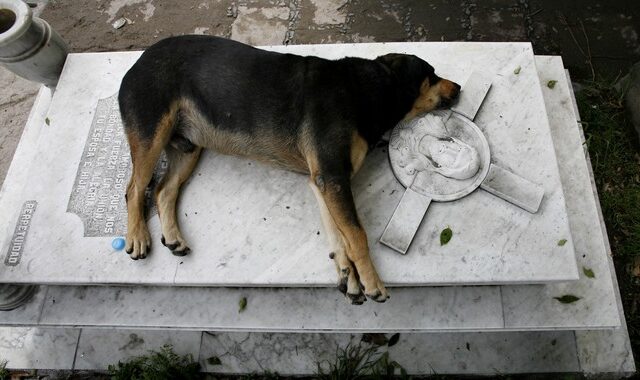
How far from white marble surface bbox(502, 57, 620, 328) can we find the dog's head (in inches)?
43.3

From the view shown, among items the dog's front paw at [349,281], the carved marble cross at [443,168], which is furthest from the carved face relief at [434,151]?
the dog's front paw at [349,281]

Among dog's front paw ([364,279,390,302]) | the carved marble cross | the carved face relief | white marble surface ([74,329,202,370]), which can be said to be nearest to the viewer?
dog's front paw ([364,279,390,302])

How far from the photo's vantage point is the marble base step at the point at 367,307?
11.6 ft

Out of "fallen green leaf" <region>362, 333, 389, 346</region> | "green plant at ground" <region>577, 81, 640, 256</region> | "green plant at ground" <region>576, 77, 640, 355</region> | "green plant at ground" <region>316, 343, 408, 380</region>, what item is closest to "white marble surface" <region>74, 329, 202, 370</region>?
"green plant at ground" <region>316, 343, 408, 380</region>

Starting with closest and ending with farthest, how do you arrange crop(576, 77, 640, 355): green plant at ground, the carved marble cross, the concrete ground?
the carved marble cross → crop(576, 77, 640, 355): green plant at ground → the concrete ground

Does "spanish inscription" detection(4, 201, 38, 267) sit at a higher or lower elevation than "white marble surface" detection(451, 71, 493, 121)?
lower

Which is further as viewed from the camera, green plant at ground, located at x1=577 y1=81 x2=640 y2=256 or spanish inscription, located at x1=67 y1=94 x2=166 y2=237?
green plant at ground, located at x1=577 y1=81 x2=640 y2=256

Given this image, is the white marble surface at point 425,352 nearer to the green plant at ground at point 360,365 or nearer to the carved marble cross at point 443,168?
the green plant at ground at point 360,365

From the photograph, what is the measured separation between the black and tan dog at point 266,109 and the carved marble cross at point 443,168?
0.18 metres

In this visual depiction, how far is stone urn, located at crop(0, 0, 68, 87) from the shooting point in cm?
394

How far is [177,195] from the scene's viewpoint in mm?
3752

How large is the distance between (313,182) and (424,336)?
1559 mm

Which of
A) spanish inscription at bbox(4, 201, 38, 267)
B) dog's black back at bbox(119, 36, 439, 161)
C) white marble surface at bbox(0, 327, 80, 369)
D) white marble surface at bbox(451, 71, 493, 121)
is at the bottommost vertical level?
white marble surface at bbox(0, 327, 80, 369)

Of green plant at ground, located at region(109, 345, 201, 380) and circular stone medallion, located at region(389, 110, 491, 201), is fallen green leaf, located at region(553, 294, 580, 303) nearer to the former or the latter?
circular stone medallion, located at region(389, 110, 491, 201)
